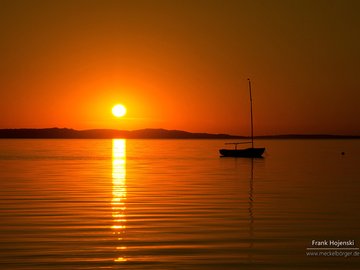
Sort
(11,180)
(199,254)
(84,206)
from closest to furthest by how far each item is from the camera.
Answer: (199,254)
(84,206)
(11,180)

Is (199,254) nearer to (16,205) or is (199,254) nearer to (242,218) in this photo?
(242,218)

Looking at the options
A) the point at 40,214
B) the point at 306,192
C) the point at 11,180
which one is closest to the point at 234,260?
the point at 40,214

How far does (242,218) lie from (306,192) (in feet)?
49.5

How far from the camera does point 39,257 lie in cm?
1684

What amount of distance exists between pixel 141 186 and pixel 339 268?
2912 cm

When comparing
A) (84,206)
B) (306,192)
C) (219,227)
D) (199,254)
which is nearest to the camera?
(199,254)

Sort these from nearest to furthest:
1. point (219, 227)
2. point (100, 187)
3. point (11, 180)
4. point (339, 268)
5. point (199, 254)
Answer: point (339, 268), point (199, 254), point (219, 227), point (100, 187), point (11, 180)

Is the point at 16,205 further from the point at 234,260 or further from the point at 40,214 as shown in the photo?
the point at 234,260

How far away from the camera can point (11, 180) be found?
4922cm

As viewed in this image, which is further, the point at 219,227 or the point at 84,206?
the point at 84,206

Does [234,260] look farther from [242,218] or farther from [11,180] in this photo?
[11,180]

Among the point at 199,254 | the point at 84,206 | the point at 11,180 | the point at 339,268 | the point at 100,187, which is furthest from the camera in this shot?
the point at 11,180

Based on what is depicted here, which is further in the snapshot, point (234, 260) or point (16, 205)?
point (16, 205)

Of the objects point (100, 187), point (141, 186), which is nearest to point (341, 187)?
point (141, 186)
